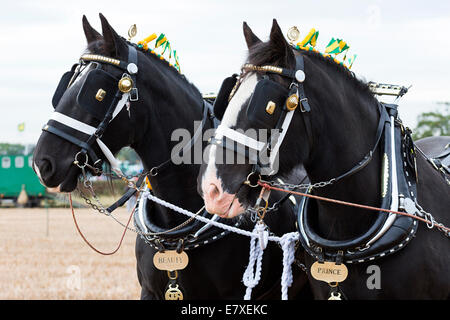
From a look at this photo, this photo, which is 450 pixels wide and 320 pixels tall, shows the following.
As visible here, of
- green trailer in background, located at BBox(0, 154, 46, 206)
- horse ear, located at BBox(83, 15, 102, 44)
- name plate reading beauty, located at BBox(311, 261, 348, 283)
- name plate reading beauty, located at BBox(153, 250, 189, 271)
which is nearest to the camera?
name plate reading beauty, located at BBox(311, 261, 348, 283)

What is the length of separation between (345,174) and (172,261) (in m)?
1.35

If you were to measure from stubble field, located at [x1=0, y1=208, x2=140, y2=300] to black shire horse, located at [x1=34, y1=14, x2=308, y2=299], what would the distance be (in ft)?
14.2

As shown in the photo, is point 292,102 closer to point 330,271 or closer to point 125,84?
point 330,271

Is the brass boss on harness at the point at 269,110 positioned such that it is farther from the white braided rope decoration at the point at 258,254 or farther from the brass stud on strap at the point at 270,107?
the white braided rope decoration at the point at 258,254

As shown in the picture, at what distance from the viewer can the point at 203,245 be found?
164 inches

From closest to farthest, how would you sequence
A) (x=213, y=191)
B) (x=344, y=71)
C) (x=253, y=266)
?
(x=213, y=191) → (x=344, y=71) → (x=253, y=266)

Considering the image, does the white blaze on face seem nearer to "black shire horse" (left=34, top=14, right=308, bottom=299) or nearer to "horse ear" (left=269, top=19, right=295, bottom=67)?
"horse ear" (left=269, top=19, right=295, bottom=67)

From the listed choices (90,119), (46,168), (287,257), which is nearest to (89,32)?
(90,119)

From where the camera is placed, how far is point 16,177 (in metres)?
30.8

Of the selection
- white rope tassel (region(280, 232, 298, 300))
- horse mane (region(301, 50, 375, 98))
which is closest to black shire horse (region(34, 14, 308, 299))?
white rope tassel (region(280, 232, 298, 300))

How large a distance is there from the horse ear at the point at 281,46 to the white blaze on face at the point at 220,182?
0.75ft

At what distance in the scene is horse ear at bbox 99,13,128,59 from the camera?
3.99 meters

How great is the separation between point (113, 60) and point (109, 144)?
533 mm
